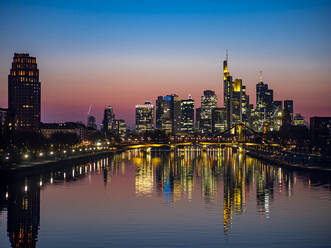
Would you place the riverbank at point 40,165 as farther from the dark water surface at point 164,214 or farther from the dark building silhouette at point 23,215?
the dark building silhouette at point 23,215

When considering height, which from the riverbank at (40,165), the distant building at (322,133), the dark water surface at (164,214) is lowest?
the dark water surface at (164,214)

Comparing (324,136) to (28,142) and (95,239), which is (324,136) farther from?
(95,239)

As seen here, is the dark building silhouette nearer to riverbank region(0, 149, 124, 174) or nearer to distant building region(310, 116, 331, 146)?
riverbank region(0, 149, 124, 174)

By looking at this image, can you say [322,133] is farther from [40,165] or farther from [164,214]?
[164,214]

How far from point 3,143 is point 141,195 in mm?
45220

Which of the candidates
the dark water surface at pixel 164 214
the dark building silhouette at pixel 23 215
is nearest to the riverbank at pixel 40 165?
the dark water surface at pixel 164 214

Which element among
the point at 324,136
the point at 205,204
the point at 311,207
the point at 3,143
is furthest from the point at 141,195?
the point at 324,136

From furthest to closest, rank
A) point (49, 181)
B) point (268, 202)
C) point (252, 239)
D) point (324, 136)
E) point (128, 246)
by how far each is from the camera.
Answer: point (324, 136)
point (49, 181)
point (268, 202)
point (252, 239)
point (128, 246)

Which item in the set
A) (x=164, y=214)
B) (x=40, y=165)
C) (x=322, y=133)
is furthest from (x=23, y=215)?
(x=322, y=133)

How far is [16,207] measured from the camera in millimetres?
41906

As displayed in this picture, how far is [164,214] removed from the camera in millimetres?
38469

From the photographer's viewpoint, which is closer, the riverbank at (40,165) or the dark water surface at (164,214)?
the dark water surface at (164,214)

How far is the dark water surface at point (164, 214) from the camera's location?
29188 millimetres

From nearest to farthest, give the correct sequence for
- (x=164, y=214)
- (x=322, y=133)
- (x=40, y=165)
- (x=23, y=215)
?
(x=23, y=215)
(x=164, y=214)
(x=40, y=165)
(x=322, y=133)
